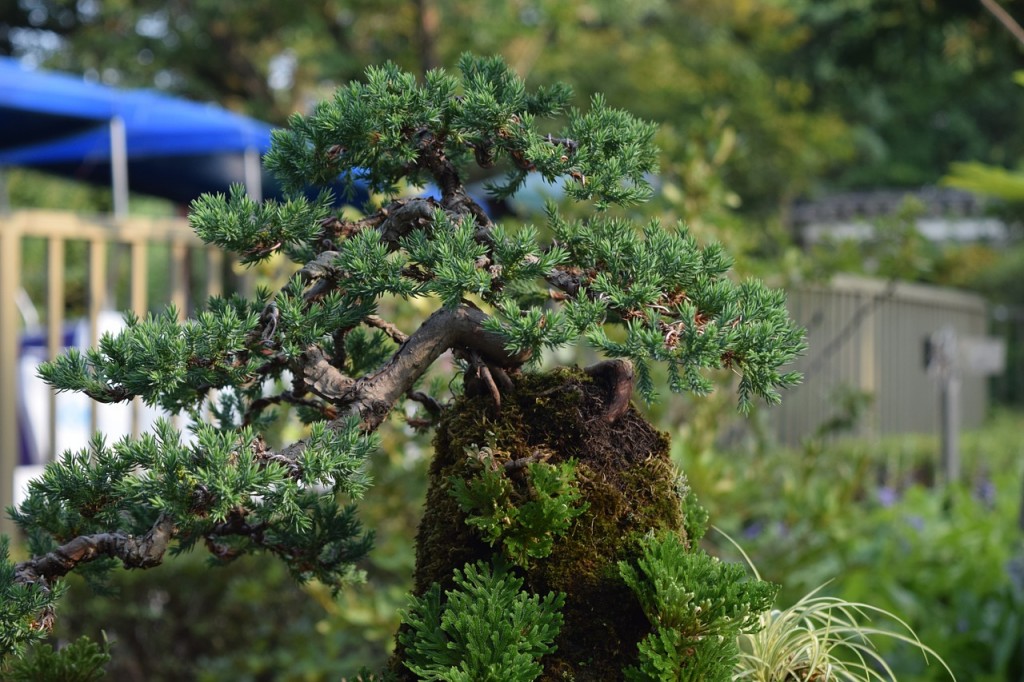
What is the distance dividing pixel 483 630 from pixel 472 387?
0.38m

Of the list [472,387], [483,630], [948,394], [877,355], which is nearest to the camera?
[483,630]

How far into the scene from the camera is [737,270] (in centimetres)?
384

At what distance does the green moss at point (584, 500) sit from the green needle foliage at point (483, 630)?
0.17 ft

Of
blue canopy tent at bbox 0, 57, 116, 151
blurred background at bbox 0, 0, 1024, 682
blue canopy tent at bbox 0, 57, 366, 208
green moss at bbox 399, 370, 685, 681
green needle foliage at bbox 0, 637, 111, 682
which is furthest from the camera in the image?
blue canopy tent at bbox 0, 57, 366, 208

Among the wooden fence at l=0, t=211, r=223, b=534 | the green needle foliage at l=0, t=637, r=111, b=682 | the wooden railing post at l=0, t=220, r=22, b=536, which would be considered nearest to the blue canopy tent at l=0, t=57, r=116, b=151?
the wooden fence at l=0, t=211, r=223, b=534

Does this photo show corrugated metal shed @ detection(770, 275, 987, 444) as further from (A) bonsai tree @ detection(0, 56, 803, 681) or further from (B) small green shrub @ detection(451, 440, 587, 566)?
(B) small green shrub @ detection(451, 440, 587, 566)

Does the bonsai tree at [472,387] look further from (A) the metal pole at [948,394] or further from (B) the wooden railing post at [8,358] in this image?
(A) the metal pole at [948,394]

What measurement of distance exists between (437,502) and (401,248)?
1.22ft

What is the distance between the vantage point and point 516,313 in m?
1.24

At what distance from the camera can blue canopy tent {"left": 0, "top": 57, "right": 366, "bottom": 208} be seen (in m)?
5.91

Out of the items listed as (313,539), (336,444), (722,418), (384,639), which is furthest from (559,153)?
(722,418)

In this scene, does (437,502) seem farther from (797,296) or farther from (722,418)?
(797,296)

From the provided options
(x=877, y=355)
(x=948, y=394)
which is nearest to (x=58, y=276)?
(x=948, y=394)

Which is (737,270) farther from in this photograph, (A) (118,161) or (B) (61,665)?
(A) (118,161)
